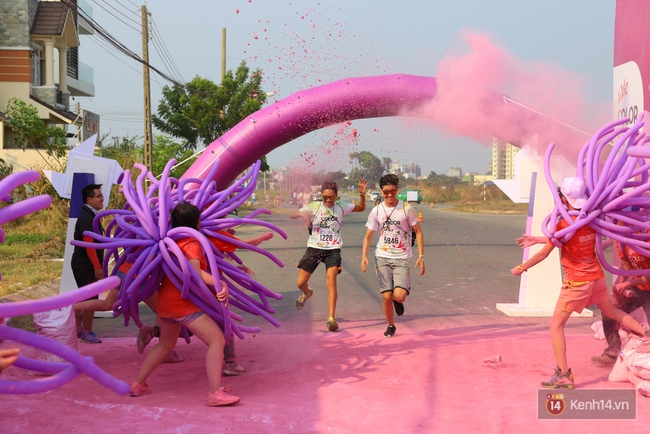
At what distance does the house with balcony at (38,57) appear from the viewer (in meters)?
31.6

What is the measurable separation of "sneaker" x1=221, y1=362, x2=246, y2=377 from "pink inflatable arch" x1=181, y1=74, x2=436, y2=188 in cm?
344

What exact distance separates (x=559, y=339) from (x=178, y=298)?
3.02 m

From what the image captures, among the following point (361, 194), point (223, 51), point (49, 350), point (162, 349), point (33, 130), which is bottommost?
point (162, 349)

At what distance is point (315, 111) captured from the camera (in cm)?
940

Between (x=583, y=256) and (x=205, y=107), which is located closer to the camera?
(x=583, y=256)

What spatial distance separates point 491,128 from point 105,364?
5473 millimetres

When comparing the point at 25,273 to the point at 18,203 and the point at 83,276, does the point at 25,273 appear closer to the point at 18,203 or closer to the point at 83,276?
the point at 83,276

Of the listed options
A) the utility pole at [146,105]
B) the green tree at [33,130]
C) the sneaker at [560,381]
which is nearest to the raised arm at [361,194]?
the sneaker at [560,381]

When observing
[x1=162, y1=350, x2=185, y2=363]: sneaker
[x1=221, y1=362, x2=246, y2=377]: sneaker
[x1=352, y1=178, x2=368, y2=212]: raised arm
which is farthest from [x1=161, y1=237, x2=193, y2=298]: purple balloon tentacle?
[x1=352, y1=178, x2=368, y2=212]: raised arm

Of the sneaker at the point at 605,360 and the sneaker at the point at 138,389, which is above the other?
the sneaker at the point at 605,360

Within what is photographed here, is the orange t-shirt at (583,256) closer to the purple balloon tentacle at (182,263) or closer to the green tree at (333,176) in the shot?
the purple balloon tentacle at (182,263)

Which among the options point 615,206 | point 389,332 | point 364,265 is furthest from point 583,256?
point 364,265

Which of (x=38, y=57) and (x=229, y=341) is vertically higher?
(x=38, y=57)

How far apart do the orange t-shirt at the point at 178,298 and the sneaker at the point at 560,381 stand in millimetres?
2822
